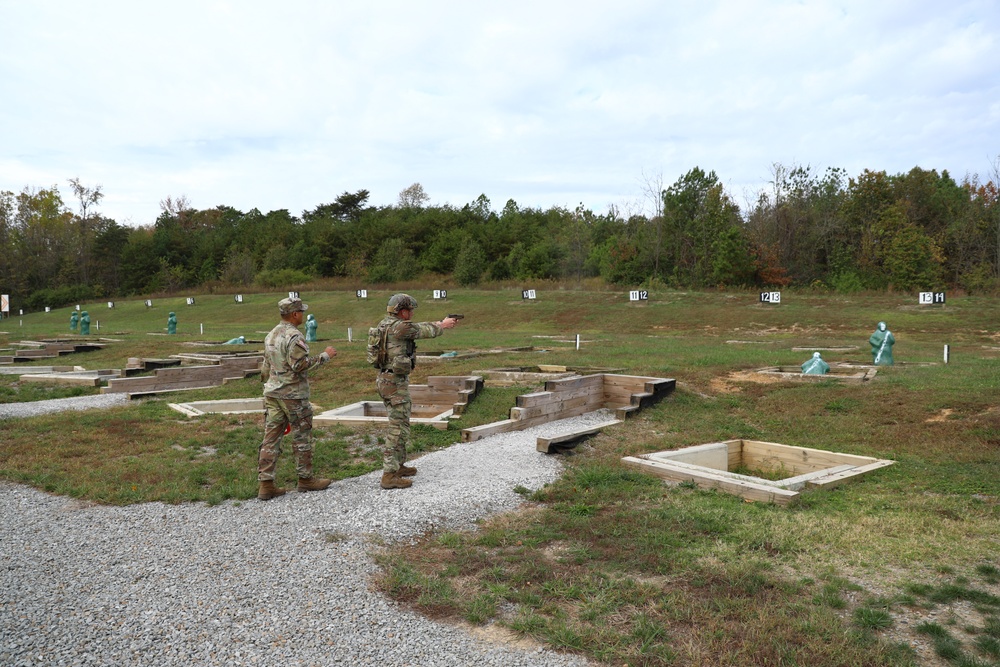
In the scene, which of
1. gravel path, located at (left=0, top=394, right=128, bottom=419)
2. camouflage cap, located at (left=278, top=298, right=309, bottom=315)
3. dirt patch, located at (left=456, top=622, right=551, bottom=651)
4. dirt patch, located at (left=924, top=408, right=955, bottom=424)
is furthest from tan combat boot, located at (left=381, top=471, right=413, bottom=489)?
gravel path, located at (left=0, top=394, right=128, bottom=419)

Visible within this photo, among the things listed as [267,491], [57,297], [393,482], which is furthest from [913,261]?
[57,297]

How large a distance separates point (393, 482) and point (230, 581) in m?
2.46

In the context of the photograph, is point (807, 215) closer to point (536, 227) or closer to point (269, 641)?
point (536, 227)

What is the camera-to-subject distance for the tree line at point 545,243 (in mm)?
50531

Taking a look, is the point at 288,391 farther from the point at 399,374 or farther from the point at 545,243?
the point at 545,243

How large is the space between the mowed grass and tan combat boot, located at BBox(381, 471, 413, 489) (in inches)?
29.3

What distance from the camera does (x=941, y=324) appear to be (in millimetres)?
29125

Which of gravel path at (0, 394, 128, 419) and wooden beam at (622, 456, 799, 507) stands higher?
gravel path at (0, 394, 128, 419)

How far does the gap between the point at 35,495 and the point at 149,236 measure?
92816mm

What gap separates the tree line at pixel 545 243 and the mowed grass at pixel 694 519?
3970 cm

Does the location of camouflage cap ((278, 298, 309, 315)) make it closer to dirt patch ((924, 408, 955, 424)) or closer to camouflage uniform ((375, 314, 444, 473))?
camouflage uniform ((375, 314, 444, 473))

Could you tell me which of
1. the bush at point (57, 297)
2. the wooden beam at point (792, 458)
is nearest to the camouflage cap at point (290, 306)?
the wooden beam at point (792, 458)

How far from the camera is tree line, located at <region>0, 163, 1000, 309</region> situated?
50531mm

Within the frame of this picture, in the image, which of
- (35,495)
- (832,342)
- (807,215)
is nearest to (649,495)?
(35,495)
